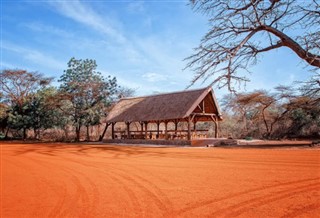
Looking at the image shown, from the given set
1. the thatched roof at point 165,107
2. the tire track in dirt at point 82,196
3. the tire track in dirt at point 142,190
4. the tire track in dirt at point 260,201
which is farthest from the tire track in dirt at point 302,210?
the thatched roof at point 165,107

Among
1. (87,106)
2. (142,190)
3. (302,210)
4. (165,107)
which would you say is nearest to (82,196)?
(142,190)

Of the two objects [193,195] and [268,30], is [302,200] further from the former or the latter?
[268,30]

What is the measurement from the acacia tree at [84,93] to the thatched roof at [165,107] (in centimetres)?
250

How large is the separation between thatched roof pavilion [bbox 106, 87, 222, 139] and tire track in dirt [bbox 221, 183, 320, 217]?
14.1 meters

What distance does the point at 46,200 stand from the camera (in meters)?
5.07

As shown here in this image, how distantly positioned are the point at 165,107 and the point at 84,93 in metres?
10.4

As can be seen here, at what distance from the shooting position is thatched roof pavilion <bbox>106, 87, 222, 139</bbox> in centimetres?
2080

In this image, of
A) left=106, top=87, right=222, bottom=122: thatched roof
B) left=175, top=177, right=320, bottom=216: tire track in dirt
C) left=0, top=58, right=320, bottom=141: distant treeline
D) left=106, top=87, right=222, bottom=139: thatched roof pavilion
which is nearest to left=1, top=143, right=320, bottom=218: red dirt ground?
left=175, top=177, right=320, bottom=216: tire track in dirt

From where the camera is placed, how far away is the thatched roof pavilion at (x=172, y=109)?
20797 mm

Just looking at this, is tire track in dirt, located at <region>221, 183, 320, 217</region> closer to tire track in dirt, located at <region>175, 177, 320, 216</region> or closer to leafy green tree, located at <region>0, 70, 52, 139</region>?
tire track in dirt, located at <region>175, 177, 320, 216</region>

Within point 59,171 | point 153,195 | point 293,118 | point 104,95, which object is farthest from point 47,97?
point 153,195

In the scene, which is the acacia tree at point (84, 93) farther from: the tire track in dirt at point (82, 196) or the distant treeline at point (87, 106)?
the tire track in dirt at point (82, 196)

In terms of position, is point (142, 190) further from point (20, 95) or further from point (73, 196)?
point (20, 95)

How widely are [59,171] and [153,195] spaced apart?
430cm
